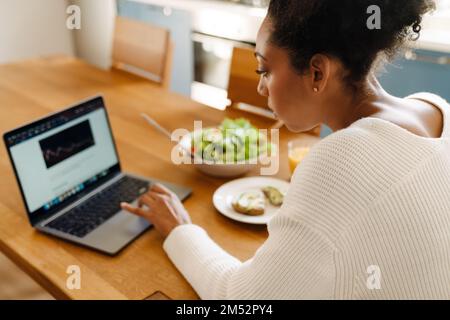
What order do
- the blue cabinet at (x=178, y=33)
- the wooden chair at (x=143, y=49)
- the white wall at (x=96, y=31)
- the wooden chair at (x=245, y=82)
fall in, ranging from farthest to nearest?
the white wall at (x=96, y=31)
the blue cabinet at (x=178, y=33)
the wooden chair at (x=143, y=49)
the wooden chair at (x=245, y=82)

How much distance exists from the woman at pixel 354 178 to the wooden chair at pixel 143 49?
1.26 meters

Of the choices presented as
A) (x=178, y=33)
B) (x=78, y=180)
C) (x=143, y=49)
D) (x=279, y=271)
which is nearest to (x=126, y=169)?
(x=78, y=180)

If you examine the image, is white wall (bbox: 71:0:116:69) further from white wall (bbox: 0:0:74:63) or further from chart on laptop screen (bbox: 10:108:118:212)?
chart on laptop screen (bbox: 10:108:118:212)

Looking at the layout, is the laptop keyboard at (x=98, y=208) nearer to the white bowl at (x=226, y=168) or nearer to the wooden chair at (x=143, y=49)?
the white bowl at (x=226, y=168)

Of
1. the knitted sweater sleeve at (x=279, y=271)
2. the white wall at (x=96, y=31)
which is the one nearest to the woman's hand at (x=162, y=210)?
the knitted sweater sleeve at (x=279, y=271)

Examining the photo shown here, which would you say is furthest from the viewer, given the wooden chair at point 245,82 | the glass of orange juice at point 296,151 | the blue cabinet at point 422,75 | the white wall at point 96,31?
the white wall at point 96,31

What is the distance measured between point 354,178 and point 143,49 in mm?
1637

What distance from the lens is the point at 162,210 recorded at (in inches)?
40.3

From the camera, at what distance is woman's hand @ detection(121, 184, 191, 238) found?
3.30ft

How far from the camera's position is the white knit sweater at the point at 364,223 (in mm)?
659

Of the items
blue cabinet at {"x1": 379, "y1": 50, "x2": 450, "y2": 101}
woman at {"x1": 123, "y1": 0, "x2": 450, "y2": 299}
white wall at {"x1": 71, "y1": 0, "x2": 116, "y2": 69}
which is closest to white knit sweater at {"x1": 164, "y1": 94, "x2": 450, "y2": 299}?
woman at {"x1": 123, "y1": 0, "x2": 450, "y2": 299}

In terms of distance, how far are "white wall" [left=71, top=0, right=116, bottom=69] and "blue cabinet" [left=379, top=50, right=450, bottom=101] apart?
82.8 inches

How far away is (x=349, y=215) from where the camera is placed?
25.8 inches
